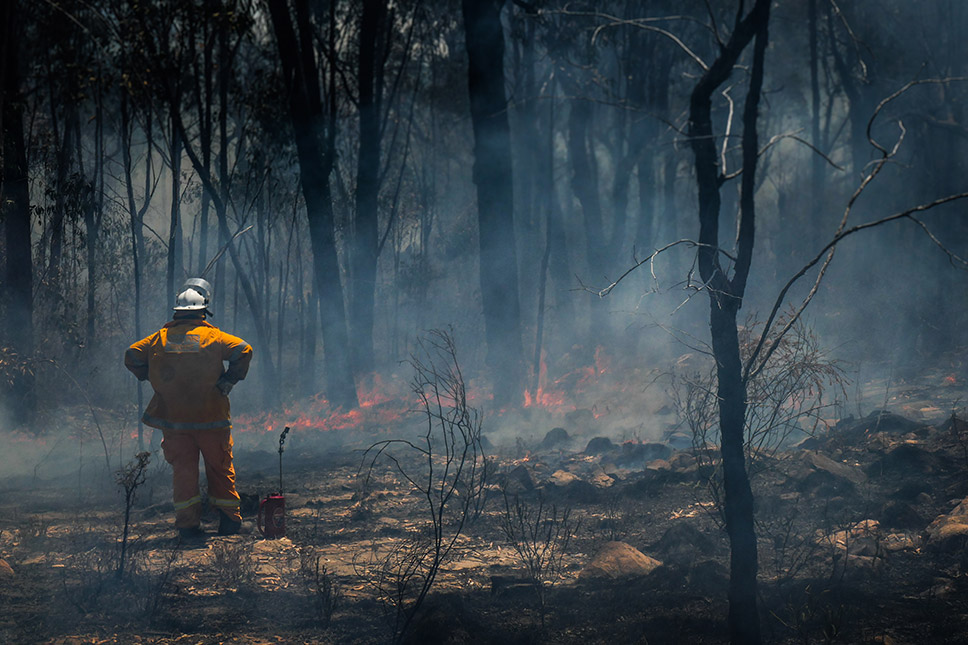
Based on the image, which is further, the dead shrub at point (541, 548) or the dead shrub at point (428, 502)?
the dead shrub at point (541, 548)

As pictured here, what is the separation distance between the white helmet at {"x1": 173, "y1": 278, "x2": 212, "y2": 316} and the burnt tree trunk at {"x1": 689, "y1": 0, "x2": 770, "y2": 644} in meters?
4.08

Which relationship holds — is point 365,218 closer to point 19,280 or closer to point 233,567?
point 19,280

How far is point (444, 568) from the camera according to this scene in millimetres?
5730

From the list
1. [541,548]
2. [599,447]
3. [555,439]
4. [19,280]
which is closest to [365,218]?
[19,280]

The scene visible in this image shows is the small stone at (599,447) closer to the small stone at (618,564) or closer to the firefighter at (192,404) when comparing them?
the small stone at (618,564)

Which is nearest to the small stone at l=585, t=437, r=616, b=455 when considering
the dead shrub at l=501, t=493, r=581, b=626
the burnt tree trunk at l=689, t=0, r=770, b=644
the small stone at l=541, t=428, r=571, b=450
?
the small stone at l=541, t=428, r=571, b=450

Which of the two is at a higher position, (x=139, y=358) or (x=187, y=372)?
(x=139, y=358)

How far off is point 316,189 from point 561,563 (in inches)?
377

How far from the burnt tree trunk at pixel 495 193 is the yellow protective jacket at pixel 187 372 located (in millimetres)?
7265

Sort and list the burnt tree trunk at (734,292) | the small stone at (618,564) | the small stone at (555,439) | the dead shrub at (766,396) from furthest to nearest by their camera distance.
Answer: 1. the small stone at (555,439)
2. the dead shrub at (766,396)
3. the small stone at (618,564)
4. the burnt tree trunk at (734,292)

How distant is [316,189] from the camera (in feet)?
45.6

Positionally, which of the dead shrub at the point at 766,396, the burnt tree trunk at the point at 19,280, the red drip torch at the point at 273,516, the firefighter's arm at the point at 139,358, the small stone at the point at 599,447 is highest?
the burnt tree trunk at the point at 19,280

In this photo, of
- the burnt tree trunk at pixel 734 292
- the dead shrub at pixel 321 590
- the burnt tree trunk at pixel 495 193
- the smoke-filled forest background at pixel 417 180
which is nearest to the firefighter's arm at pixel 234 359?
the dead shrub at pixel 321 590

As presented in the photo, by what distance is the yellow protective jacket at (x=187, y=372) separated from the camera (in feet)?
20.9
